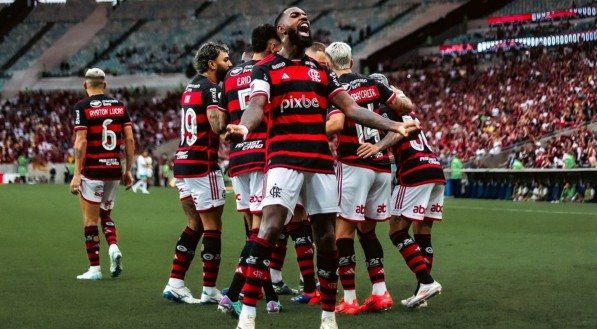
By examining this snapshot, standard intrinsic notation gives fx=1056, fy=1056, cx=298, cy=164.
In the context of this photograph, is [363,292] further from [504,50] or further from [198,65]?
[504,50]

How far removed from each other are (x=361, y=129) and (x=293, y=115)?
178cm

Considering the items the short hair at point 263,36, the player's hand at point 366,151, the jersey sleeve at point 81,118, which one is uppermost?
the short hair at point 263,36

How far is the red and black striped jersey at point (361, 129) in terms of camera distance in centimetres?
921

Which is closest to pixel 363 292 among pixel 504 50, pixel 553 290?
pixel 553 290

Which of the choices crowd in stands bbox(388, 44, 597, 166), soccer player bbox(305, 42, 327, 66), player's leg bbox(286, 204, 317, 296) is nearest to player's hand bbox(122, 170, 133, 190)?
player's leg bbox(286, 204, 317, 296)

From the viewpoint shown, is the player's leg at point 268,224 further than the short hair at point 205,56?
No

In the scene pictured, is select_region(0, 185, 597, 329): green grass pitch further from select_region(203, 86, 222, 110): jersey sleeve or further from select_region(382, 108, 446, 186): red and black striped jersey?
select_region(203, 86, 222, 110): jersey sleeve

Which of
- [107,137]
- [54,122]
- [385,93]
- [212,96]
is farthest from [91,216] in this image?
[54,122]

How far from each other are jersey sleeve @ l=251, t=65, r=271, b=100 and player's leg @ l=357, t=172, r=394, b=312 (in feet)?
6.87

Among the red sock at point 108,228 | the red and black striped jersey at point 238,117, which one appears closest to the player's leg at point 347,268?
the red and black striped jersey at point 238,117

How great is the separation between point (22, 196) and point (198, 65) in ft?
91.3

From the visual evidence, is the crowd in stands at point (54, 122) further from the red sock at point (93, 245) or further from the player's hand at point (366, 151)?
the player's hand at point (366, 151)

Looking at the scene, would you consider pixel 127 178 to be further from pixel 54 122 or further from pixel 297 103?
pixel 54 122

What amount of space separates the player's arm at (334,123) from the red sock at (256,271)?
154cm
